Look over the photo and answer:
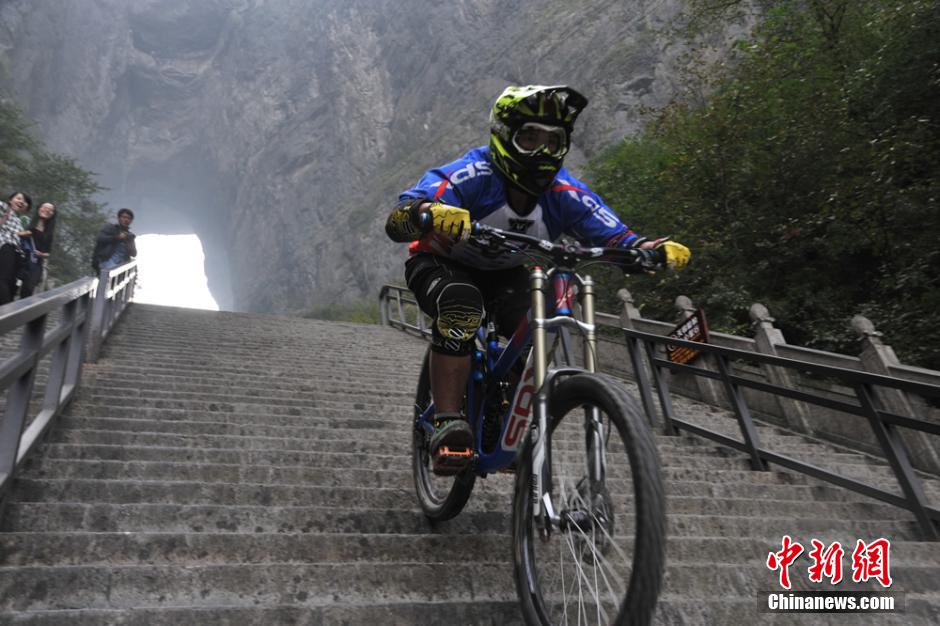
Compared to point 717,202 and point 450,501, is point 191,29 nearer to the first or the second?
point 717,202

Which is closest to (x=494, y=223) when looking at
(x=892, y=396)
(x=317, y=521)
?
(x=317, y=521)

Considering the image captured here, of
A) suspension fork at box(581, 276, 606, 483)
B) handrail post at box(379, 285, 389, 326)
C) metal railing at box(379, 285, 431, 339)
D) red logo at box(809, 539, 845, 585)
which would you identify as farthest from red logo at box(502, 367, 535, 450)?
handrail post at box(379, 285, 389, 326)

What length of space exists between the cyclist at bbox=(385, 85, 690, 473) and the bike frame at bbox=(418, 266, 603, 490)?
0.36ft

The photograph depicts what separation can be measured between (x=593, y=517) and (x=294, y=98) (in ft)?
274

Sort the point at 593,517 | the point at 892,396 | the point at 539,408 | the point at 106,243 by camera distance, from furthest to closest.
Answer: the point at 106,243 → the point at 892,396 → the point at 539,408 → the point at 593,517

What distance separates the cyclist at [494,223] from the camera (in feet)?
8.12

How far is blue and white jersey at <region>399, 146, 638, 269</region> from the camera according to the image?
2.64 m

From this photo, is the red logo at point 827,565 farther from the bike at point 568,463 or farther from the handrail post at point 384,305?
the handrail post at point 384,305

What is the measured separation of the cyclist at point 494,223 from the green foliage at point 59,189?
97.4 ft

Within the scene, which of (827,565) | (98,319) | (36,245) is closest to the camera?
(827,565)

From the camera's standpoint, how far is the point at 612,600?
5.40ft

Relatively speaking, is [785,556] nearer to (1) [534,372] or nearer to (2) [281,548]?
(1) [534,372]

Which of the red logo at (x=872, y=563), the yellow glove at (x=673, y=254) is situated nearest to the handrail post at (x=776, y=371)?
the red logo at (x=872, y=563)

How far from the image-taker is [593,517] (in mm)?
1785
